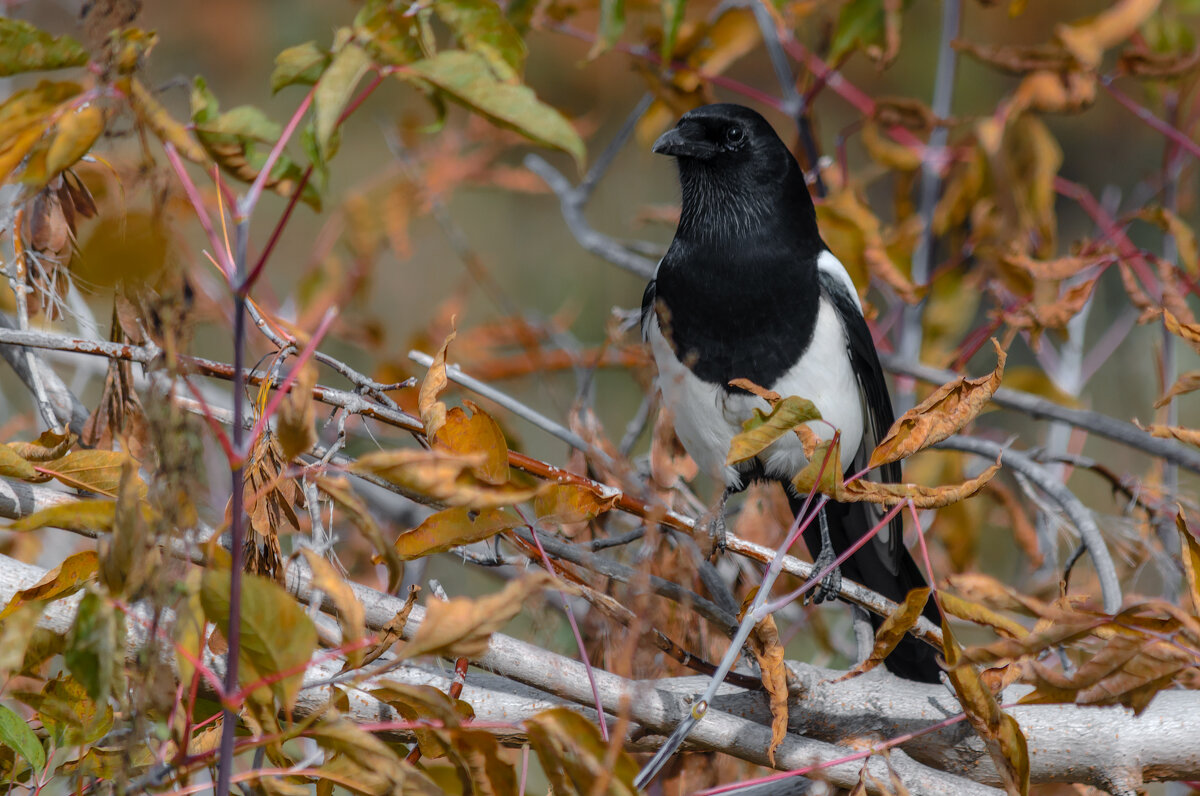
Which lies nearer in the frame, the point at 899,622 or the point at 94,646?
the point at 94,646

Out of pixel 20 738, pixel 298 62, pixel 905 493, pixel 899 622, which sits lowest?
pixel 20 738

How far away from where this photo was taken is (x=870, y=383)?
2.33 metres

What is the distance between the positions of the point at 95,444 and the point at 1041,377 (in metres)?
1.94

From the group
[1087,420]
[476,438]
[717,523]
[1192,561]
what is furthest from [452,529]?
[1087,420]

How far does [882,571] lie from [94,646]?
1.88 m

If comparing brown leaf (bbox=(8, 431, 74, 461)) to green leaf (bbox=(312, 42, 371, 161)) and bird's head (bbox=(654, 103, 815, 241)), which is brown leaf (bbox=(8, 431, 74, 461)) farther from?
bird's head (bbox=(654, 103, 815, 241))

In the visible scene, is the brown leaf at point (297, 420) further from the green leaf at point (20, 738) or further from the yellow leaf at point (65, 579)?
the green leaf at point (20, 738)

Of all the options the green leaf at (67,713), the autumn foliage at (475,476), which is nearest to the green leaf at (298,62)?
the autumn foliage at (475,476)

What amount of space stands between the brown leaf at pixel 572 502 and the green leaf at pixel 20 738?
1.80 feet

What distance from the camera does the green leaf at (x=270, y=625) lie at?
2.49 feet

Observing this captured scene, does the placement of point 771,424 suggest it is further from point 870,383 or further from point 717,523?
point 870,383

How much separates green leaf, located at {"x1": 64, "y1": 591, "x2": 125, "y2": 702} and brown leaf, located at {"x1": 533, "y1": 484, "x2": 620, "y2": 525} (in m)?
0.51

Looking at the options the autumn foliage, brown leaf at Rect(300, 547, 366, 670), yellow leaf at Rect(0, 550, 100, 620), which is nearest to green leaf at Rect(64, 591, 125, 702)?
the autumn foliage

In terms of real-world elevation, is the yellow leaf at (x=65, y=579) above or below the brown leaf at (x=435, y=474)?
below
